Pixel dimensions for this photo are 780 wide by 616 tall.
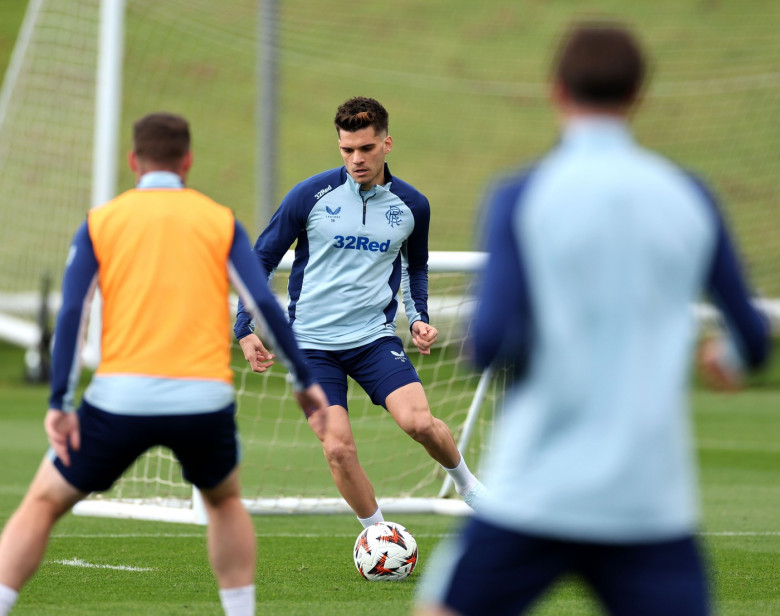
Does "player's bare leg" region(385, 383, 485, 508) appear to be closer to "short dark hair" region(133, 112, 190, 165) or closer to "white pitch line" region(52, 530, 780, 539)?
"white pitch line" region(52, 530, 780, 539)

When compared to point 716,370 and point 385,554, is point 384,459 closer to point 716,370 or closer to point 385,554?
point 385,554

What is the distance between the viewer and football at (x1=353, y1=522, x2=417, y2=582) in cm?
581

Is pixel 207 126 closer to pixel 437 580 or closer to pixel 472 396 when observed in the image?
pixel 472 396

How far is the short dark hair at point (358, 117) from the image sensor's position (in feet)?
19.7

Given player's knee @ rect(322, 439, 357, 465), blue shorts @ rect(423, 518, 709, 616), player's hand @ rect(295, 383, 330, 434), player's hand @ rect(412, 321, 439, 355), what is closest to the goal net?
player's hand @ rect(412, 321, 439, 355)

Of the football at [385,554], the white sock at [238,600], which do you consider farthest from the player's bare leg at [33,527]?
the football at [385,554]

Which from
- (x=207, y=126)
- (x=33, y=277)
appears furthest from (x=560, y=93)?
(x=207, y=126)

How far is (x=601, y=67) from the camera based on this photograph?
252 centimetres

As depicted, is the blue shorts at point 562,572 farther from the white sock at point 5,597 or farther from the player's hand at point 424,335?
the player's hand at point 424,335

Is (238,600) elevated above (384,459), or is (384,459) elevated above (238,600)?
(238,600)

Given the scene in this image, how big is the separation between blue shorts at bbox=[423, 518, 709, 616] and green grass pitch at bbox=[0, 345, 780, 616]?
269 cm

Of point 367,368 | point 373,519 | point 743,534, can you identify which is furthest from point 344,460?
point 743,534

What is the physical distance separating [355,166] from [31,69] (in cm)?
927

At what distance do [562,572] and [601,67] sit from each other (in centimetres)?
100
